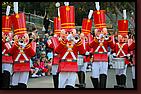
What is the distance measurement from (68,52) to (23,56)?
0.42 metres

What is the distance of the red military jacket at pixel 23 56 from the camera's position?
2.79 m

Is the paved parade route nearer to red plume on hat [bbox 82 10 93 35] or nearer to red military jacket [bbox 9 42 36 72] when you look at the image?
red military jacket [bbox 9 42 36 72]

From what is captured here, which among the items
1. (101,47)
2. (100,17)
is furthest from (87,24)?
(101,47)

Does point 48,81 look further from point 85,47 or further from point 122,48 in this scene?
point 122,48

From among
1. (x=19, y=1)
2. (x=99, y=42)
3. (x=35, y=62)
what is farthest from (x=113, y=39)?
(x=19, y=1)

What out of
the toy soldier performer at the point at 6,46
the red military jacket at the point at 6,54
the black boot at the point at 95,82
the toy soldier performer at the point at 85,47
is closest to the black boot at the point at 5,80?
the toy soldier performer at the point at 6,46

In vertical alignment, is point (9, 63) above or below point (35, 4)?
below

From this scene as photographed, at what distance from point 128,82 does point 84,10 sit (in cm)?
79

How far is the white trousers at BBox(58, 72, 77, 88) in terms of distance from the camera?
280 cm

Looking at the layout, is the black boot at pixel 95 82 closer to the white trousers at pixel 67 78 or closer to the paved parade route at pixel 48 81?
A: the paved parade route at pixel 48 81

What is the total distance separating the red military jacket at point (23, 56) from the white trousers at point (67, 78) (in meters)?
0.32

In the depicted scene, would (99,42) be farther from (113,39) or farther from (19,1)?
(19,1)

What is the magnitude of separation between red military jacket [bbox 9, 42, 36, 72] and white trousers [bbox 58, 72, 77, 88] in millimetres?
322

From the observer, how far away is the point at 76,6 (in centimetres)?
280
